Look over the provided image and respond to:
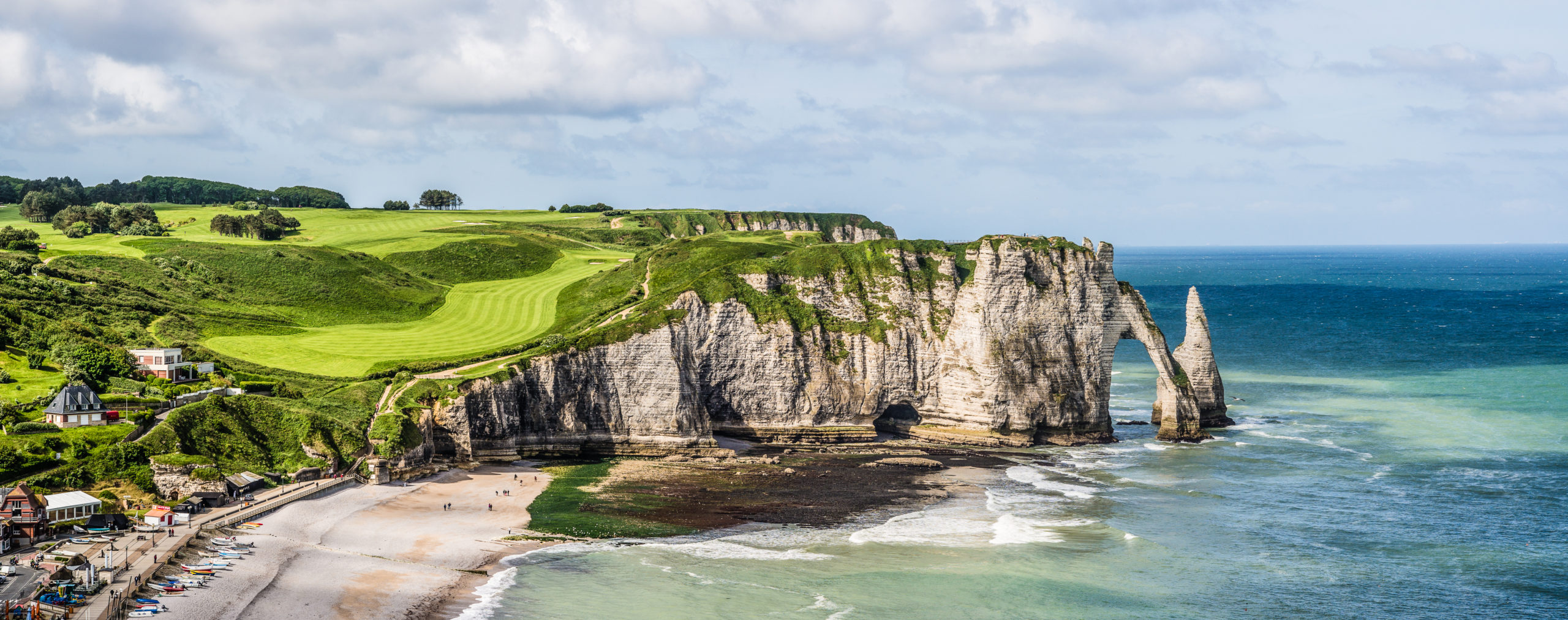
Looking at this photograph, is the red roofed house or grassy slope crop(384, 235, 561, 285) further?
grassy slope crop(384, 235, 561, 285)

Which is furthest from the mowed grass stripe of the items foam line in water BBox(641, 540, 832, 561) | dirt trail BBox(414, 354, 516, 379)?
foam line in water BBox(641, 540, 832, 561)

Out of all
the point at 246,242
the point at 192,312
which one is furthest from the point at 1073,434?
the point at 246,242

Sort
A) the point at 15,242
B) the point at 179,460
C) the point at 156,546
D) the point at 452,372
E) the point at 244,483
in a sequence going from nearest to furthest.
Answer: the point at 156,546, the point at 179,460, the point at 244,483, the point at 452,372, the point at 15,242

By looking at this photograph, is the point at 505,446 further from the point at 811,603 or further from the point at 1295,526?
the point at 1295,526

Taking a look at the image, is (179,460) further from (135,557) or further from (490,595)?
(490,595)

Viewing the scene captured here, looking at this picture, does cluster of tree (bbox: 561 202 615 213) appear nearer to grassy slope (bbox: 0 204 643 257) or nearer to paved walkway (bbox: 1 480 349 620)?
grassy slope (bbox: 0 204 643 257)

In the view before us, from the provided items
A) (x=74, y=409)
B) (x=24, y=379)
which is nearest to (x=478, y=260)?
(x=24, y=379)
